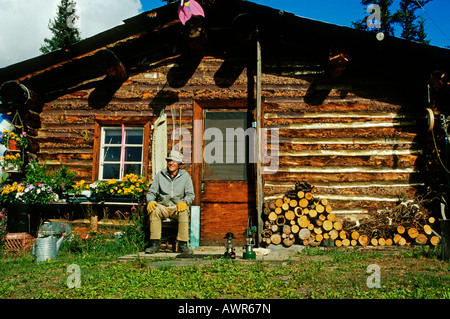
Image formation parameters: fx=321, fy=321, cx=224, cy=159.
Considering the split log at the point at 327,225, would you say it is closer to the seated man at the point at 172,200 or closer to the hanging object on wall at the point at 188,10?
the seated man at the point at 172,200

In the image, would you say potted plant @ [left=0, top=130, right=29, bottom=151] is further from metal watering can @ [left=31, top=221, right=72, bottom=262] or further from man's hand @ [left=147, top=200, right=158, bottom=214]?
man's hand @ [left=147, top=200, right=158, bottom=214]

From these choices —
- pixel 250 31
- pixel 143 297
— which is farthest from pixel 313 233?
pixel 250 31

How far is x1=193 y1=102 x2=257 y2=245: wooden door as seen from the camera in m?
6.52

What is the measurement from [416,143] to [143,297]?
6010 mm

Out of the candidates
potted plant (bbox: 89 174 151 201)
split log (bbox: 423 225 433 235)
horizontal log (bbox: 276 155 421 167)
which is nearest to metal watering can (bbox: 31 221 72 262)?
potted plant (bbox: 89 174 151 201)

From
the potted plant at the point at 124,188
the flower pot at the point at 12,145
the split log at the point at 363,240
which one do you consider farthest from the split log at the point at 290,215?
the flower pot at the point at 12,145

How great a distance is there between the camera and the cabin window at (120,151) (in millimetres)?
7012

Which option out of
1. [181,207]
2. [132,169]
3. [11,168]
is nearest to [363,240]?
[181,207]

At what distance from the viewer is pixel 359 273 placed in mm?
4230

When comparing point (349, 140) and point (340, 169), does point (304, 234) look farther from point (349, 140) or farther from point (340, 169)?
point (349, 140)

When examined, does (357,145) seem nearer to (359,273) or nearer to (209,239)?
(359,273)

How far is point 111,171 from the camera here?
705 cm

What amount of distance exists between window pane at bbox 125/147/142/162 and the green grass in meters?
2.29

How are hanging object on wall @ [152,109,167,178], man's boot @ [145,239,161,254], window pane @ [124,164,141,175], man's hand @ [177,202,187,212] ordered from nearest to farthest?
man's boot @ [145,239,161,254]
man's hand @ [177,202,187,212]
hanging object on wall @ [152,109,167,178]
window pane @ [124,164,141,175]
